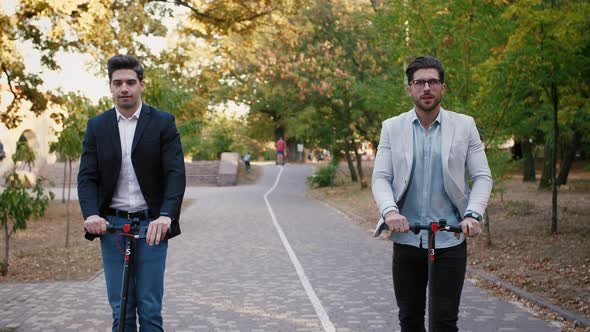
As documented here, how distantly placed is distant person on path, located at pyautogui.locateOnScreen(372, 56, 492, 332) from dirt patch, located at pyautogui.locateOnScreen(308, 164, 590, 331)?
338 centimetres

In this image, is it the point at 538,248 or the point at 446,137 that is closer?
the point at 446,137

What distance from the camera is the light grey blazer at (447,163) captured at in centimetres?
→ 417

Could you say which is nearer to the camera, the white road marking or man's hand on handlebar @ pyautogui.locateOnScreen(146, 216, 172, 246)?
man's hand on handlebar @ pyautogui.locateOnScreen(146, 216, 172, 246)

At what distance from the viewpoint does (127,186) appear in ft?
14.0

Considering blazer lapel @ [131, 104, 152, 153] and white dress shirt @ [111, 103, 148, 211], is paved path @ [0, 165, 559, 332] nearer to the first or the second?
white dress shirt @ [111, 103, 148, 211]

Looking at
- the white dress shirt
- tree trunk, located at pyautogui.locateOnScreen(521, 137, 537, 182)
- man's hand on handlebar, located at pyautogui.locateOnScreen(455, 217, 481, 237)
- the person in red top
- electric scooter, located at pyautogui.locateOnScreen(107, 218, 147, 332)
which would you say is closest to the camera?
man's hand on handlebar, located at pyautogui.locateOnScreen(455, 217, 481, 237)

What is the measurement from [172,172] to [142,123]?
13.0 inches

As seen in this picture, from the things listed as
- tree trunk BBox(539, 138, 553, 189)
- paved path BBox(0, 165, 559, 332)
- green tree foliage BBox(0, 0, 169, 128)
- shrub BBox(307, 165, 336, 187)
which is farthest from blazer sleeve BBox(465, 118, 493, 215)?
shrub BBox(307, 165, 336, 187)

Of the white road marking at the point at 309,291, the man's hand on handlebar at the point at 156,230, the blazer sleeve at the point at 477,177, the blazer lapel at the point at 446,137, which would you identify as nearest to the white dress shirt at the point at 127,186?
the man's hand on handlebar at the point at 156,230

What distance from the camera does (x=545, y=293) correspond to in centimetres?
893

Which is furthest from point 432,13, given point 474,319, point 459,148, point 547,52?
point 459,148

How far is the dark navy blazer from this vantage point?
4211mm

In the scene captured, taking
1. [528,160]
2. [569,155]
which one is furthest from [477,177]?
[528,160]

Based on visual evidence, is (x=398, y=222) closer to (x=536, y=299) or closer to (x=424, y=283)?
(x=424, y=283)
